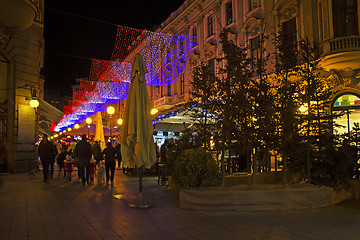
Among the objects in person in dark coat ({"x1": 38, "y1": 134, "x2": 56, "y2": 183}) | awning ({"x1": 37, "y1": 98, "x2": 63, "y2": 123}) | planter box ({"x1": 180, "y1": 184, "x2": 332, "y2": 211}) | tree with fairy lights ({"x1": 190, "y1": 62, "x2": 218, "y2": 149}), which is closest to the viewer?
planter box ({"x1": 180, "y1": 184, "x2": 332, "y2": 211})

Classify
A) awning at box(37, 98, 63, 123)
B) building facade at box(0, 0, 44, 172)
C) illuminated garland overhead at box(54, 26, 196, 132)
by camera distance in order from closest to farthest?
building facade at box(0, 0, 44, 172) → illuminated garland overhead at box(54, 26, 196, 132) → awning at box(37, 98, 63, 123)

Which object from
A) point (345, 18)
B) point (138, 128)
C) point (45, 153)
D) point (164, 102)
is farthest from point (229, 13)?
point (138, 128)

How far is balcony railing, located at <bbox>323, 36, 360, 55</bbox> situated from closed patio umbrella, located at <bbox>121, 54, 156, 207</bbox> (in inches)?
425

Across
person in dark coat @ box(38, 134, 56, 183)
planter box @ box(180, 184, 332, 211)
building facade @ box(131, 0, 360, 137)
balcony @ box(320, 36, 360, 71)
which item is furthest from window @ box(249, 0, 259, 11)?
planter box @ box(180, 184, 332, 211)

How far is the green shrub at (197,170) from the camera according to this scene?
8.32m

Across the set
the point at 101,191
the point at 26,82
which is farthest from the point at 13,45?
the point at 101,191

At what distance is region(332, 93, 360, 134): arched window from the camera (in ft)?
52.9

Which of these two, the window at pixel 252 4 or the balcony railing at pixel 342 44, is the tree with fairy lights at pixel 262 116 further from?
the window at pixel 252 4

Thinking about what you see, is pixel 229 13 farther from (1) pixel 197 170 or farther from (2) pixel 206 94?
(1) pixel 197 170

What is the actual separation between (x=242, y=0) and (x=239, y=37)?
2.81 m

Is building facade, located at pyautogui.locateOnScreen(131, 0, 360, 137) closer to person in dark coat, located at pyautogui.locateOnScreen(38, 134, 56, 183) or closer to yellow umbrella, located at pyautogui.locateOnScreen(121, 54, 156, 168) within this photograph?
yellow umbrella, located at pyautogui.locateOnScreen(121, 54, 156, 168)

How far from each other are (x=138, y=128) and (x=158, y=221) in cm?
259

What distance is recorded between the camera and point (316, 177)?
29.9 ft

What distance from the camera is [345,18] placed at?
16.1 metres
